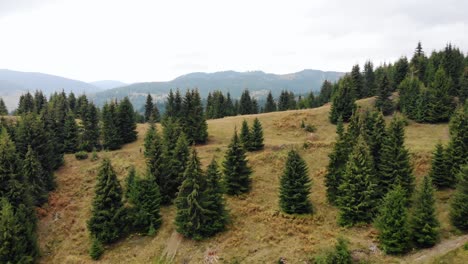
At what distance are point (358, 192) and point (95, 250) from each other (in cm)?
3462

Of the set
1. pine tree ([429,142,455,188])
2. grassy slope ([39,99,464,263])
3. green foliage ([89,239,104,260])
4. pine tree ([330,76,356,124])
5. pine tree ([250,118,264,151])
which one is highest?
pine tree ([330,76,356,124])

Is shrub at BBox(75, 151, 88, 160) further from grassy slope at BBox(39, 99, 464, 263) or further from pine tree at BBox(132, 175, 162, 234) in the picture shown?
pine tree at BBox(132, 175, 162, 234)

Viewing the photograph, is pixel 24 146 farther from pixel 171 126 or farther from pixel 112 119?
pixel 171 126

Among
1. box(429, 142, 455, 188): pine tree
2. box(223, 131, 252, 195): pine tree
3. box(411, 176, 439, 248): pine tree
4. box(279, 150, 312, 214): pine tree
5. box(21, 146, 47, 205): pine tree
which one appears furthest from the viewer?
box(21, 146, 47, 205): pine tree

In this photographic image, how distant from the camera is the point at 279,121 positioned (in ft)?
279

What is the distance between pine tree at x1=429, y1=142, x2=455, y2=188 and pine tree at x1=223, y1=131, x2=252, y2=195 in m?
27.0

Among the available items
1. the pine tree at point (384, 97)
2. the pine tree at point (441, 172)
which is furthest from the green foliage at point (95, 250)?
the pine tree at point (384, 97)

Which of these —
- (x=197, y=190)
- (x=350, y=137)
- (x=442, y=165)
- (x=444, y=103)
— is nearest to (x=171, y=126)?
(x=197, y=190)

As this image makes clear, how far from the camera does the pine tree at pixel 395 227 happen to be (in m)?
34.8

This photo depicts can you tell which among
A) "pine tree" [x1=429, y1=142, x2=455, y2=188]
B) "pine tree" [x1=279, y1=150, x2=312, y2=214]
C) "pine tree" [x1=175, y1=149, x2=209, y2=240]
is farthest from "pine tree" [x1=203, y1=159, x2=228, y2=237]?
"pine tree" [x1=429, y1=142, x2=455, y2=188]

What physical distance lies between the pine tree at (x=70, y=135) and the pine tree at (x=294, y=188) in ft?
169

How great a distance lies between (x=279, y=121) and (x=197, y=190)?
4679cm

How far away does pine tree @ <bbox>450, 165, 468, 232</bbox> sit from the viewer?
119ft

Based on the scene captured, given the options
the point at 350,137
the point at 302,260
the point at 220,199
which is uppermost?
the point at 350,137
